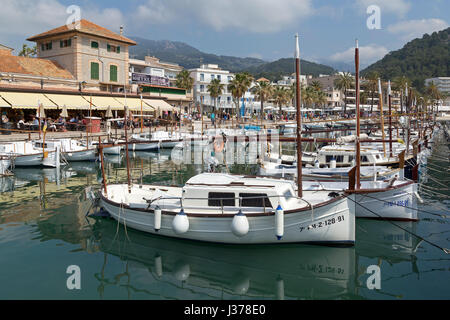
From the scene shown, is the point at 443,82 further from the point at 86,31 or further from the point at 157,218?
the point at 157,218

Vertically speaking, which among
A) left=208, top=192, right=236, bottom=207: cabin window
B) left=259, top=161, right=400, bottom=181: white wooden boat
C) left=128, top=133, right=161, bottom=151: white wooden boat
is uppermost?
left=128, top=133, right=161, bottom=151: white wooden boat

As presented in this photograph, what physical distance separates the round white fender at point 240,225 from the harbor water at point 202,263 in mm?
1075

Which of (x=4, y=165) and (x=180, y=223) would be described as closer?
(x=180, y=223)

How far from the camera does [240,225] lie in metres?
13.4

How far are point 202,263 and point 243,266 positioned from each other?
4.85 feet

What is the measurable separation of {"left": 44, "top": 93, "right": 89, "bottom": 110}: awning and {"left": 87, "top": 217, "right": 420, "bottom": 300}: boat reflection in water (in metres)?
32.5

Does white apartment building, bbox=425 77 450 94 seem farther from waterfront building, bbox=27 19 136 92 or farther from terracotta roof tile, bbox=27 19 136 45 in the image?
terracotta roof tile, bbox=27 19 136 45

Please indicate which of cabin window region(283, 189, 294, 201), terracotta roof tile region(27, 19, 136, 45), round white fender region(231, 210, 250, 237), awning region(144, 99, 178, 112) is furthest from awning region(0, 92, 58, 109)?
round white fender region(231, 210, 250, 237)

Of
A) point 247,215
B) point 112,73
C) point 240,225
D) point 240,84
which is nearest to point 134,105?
point 112,73

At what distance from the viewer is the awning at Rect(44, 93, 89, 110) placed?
145 feet

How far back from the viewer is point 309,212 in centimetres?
1372

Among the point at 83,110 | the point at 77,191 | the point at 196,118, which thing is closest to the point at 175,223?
the point at 77,191
